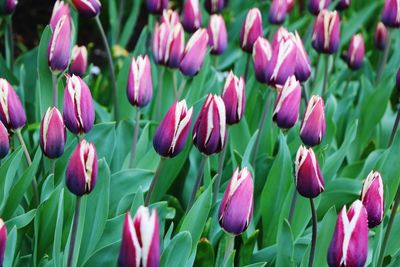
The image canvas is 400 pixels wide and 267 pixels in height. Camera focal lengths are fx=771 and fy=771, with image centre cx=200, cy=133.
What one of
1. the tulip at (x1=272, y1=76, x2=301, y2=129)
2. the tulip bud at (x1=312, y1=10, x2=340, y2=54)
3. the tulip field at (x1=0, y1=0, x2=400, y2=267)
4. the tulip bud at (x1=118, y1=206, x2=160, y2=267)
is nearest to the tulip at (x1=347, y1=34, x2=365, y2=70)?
the tulip field at (x1=0, y1=0, x2=400, y2=267)

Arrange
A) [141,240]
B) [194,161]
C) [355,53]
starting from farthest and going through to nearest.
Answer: [355,53] → [194,161] → [141,240]

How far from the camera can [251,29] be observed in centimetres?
212

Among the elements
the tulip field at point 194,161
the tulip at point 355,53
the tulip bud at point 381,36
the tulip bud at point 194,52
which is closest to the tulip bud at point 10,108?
the tulip field at point 194,161

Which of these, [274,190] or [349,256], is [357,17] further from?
[349,256]

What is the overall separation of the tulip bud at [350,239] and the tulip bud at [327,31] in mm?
951

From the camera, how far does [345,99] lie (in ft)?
8.18

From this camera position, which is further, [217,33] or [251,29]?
[217,33]

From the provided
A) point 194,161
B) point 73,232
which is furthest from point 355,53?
point 73,232

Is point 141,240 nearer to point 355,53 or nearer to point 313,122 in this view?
point 313,122

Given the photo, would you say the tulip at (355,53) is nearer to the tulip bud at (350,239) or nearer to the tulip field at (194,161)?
the tulip field at (194,161)

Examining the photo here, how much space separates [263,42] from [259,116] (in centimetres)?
43

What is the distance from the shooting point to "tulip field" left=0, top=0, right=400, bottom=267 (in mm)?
1398

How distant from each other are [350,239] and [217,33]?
1.13 m

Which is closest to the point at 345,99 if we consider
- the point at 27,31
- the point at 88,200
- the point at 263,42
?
the point at 263,42
